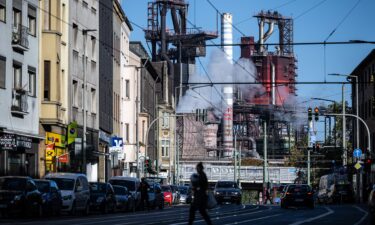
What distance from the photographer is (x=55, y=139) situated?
54375mm

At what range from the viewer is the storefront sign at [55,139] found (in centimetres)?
5378

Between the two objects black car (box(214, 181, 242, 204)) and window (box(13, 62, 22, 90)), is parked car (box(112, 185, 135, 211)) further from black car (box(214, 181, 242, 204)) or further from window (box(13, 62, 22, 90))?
black car (box(214, 181, 242, 204))

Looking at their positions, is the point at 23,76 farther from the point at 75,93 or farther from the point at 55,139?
the point at 75,93

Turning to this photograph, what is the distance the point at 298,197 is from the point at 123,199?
41.8 feet

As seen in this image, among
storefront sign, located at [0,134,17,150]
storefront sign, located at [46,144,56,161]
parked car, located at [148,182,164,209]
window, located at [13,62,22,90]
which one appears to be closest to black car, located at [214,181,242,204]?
parked car, located at [148,182,164,209]

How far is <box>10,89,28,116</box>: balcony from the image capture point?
1890 inches

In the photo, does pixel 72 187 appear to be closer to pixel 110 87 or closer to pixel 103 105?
pixel 103 105

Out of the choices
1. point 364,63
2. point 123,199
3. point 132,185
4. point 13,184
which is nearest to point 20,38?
point 123,199

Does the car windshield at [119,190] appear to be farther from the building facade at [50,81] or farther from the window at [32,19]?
the window at [32,19]

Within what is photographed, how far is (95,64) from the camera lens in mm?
68250

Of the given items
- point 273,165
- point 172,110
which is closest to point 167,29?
point 172,110

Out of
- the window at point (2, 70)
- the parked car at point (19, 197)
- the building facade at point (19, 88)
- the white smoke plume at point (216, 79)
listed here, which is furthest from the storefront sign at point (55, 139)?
the white smoke plume at point (216, 79)

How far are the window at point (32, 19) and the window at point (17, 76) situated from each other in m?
2.37

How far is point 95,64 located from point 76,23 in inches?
301
